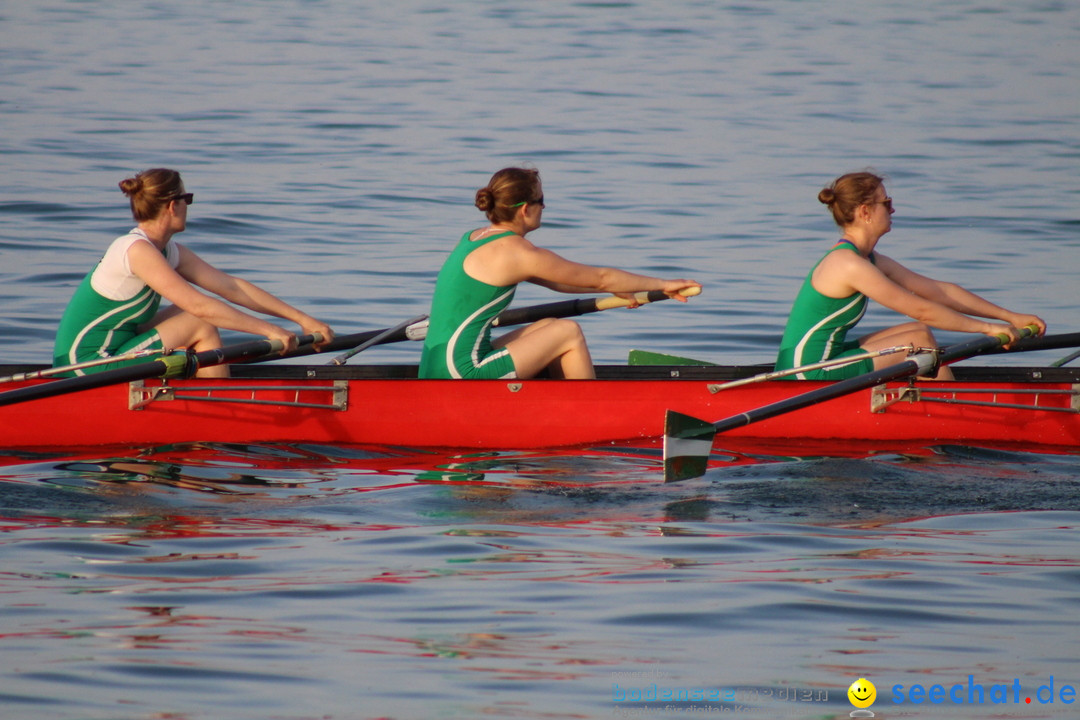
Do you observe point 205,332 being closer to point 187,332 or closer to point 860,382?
point 187,332

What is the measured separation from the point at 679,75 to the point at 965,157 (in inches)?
266

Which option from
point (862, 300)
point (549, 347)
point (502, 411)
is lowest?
point (502, 411)

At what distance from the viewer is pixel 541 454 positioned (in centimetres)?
688

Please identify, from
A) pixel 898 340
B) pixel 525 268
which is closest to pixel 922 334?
pixel 898 340

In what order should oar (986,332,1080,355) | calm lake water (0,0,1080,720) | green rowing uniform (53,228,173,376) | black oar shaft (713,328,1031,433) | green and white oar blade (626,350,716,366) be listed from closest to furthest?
calm lake water (0,0,1080,720) → black oar shaft (713,328,1031,433) → green rowing uniform (53,228,173,376) → oar (986,332,1080,355) → green and white oar blade (626,350,716,366)

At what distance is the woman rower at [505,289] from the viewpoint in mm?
6711

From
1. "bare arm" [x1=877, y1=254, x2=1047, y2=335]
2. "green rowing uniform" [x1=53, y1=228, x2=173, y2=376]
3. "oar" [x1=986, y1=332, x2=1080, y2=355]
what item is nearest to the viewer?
"green rowing uniform" [x1=53, y1=228, x2=173, y2=376]

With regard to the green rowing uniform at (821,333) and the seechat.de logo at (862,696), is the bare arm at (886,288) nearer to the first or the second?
the green rowing uniform at (821,333)

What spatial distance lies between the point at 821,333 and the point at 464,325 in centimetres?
168

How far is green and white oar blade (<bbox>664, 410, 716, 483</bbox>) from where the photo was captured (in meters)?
6.18

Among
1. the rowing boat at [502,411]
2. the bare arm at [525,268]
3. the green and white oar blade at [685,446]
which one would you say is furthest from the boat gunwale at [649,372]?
the green and white oar blade at [685,446]

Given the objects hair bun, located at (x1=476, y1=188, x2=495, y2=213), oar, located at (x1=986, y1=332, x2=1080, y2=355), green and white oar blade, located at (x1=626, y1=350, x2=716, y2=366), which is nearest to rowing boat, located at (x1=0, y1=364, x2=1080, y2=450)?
oar, located at (x1=986, y1=332, x2=1080, y2=355)

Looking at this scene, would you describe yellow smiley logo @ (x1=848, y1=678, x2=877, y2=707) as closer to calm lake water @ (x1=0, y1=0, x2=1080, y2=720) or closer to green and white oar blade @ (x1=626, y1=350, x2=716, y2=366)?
calm lake water @ (x1=0, y1=0, x2=1080, y2=720)

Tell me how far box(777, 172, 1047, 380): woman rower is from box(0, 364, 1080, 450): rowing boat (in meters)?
0.21
